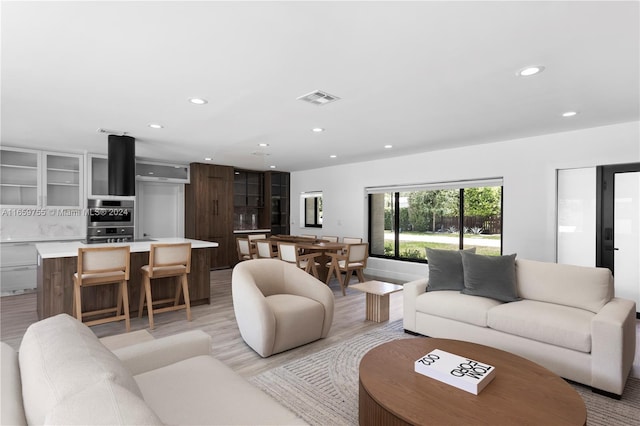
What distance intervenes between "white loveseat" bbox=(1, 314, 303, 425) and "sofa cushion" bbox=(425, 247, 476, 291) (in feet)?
8.44

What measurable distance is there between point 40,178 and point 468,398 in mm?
7141

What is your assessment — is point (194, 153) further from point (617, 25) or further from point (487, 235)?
point (617, 25)

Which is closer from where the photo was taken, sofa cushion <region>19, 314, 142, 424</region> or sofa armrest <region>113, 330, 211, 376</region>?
sofa cushion <region>19, 314, 142, 424</region>

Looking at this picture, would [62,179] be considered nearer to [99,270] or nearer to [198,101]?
[99,270]

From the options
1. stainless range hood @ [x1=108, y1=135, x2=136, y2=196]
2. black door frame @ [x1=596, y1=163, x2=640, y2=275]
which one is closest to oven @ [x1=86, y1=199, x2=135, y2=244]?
stainless range hood @ [x1=108, y1=135, x2=136, y2=196]

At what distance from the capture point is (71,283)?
13.0 ft

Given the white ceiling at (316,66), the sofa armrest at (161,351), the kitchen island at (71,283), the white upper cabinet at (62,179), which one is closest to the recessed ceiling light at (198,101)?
the white ceiling at (316,66)

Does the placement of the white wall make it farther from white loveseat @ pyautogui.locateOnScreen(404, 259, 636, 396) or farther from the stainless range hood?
the stainless range hood

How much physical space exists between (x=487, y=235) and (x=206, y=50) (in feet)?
17.6

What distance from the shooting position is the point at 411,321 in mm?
3703

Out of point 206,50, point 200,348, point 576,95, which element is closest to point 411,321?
Result: point 200,348

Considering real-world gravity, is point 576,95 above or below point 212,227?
above

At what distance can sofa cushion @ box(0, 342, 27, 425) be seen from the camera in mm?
994

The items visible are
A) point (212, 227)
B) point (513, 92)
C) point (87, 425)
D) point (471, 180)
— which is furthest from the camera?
point (212, 227)
